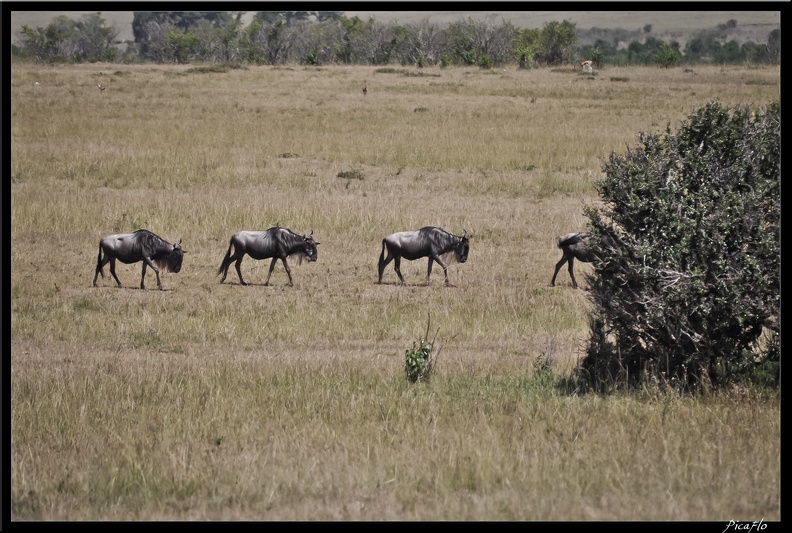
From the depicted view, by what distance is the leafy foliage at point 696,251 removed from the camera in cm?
876

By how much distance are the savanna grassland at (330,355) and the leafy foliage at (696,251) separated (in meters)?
0.59

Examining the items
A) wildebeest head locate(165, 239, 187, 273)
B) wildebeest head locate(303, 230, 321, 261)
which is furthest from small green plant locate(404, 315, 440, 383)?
wildebeest head locate(165, 239, 187, 273)

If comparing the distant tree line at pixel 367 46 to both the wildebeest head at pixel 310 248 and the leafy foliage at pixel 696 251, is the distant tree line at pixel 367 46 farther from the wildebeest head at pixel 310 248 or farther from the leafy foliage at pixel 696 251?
the leafy foliage at pixel 696 251

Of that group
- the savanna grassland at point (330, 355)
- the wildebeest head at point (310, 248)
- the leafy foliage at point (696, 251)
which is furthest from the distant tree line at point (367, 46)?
the leafy foliage at point (696, 251)

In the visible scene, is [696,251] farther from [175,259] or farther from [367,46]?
[367,46]

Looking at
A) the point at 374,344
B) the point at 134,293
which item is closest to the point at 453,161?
the point at 134,293

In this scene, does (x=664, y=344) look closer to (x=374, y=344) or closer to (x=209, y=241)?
(x=374, y=344)

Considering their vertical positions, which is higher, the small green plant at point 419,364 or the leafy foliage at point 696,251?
the leafy foliage at point 696,251

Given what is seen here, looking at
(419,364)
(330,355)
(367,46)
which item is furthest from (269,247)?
(367,46)

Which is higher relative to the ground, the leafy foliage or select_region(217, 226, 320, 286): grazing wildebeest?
the leafy foliage

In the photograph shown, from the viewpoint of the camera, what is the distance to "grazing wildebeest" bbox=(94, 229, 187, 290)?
52.1ft

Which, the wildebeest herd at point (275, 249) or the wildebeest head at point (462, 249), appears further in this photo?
the wildebeest head at point (462, 249)

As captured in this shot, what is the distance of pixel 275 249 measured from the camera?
54.3 feet

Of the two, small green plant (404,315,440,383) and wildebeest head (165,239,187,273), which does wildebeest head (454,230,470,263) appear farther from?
small green plant (404,315,440,383)
